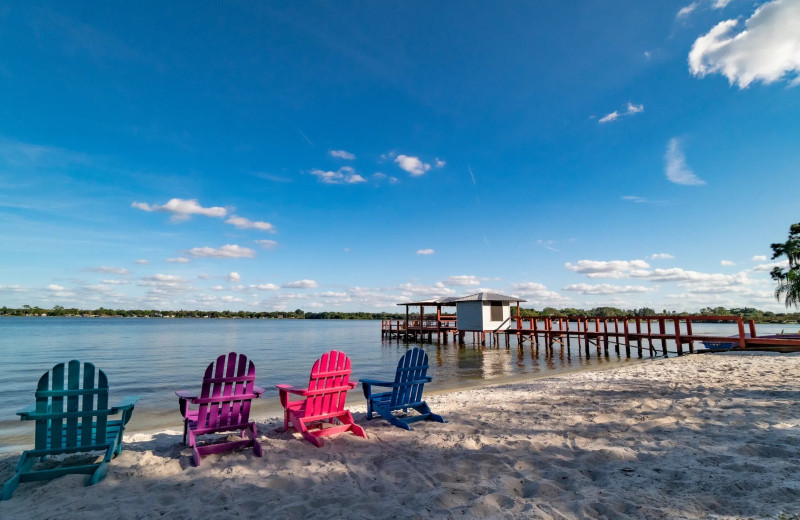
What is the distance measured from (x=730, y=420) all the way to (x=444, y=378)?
Answer: 36.3 ft

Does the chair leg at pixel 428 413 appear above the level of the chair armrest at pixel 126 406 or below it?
below

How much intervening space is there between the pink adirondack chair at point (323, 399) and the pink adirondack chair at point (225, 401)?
0.64 metres

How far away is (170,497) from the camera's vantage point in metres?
3.67

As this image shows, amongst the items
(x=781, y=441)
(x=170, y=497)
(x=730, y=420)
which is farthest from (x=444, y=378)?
(x=170, y=497)

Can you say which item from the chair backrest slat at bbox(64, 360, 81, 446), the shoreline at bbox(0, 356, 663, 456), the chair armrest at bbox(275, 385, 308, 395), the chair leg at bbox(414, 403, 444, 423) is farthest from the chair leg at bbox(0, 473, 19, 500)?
the chair leg at bbox(414, 403, 444, 423)

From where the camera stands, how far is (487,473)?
3.99 m

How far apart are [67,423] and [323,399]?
114 inches

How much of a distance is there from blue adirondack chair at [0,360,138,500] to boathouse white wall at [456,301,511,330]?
2740 centimetres

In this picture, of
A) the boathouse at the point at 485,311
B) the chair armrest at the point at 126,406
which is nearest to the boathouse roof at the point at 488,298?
the boathouse at the point at 485,311

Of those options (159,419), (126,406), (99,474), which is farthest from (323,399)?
(159,419)

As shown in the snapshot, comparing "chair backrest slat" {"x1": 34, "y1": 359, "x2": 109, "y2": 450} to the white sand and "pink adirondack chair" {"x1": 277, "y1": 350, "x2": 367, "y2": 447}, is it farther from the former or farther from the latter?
"pink adirondack chair" {"x1": 277, "y1": 350, "x2": 367, "y2": 447}

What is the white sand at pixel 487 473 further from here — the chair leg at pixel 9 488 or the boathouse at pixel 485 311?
Answer: the boathouse at pixel 485 311

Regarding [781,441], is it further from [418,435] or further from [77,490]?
[77,490]

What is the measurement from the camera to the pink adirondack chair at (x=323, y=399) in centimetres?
547
